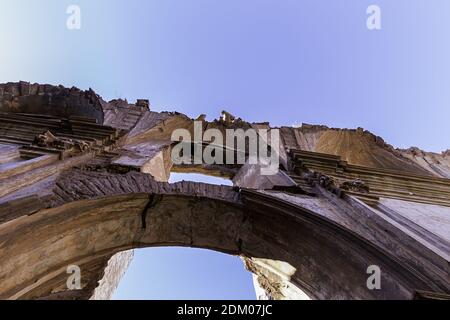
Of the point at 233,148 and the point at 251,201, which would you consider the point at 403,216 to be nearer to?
the point at 251,201

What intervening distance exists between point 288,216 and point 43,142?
4.29m

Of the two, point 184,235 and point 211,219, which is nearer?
point 211,219

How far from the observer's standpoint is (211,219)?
20.0ft

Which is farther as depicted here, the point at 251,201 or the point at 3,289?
the point at 251,201

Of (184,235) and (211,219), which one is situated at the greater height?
(211,219)

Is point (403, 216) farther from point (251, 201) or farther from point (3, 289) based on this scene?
point (3, 289)

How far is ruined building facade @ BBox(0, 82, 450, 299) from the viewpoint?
4.50 meters

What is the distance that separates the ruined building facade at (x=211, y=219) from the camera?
450 cm

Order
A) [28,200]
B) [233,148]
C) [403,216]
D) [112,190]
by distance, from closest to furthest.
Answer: [28,200], [112,190], [403,216], [233,148]
